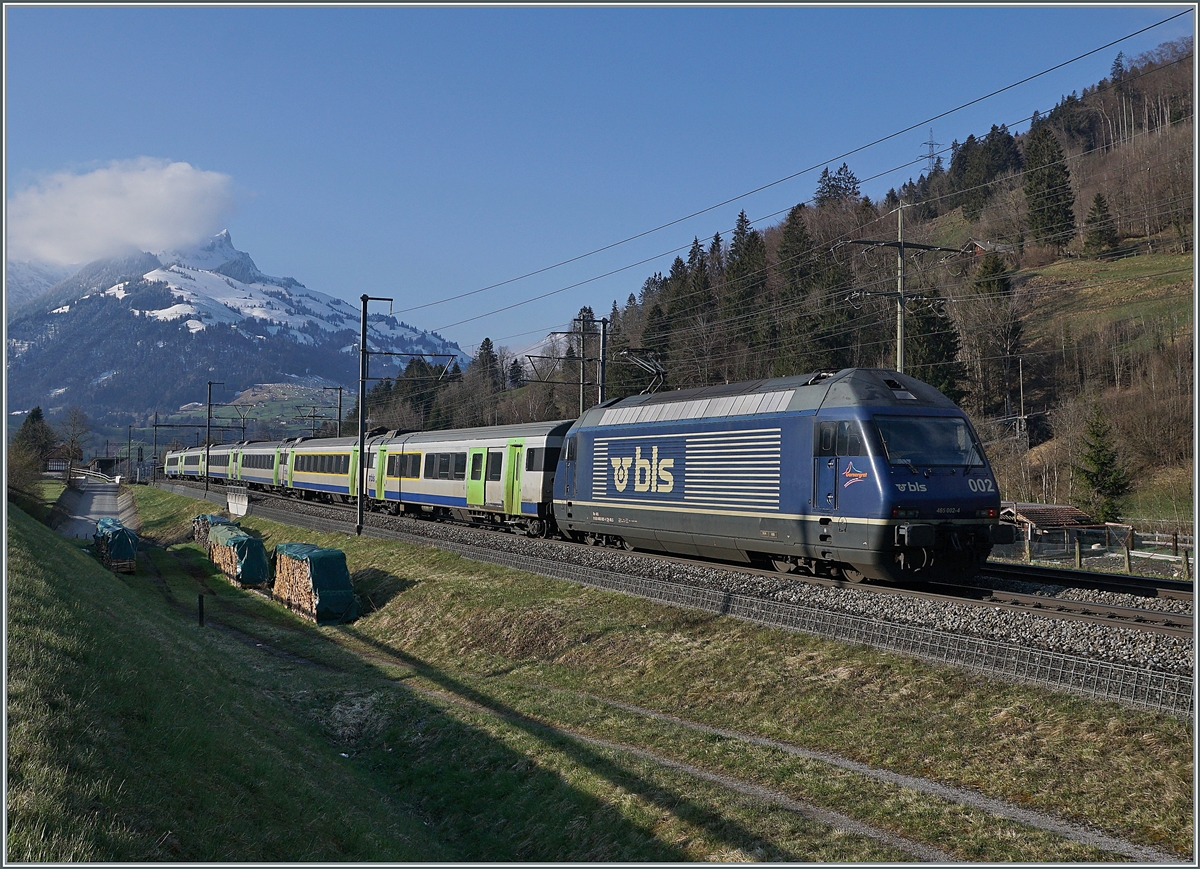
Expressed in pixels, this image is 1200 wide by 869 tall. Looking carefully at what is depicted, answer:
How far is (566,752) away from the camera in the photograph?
1170 centimetres

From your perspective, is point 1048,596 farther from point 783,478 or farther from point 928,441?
point 783,478

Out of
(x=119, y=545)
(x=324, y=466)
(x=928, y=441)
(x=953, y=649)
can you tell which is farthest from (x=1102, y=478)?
(x=119, y=545)

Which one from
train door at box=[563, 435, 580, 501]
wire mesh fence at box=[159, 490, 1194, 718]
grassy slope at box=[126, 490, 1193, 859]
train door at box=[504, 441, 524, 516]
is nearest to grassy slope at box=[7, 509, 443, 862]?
grassy slope at box=[126, 490, 1193, 859]

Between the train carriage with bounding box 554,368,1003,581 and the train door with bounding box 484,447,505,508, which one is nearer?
the train carriage with bounding box 554,368,1003,581

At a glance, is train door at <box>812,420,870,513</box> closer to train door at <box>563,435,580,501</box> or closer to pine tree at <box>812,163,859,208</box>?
train door at <box>563,435,580,501</box>

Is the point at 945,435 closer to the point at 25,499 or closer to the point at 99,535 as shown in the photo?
the point at 99,535

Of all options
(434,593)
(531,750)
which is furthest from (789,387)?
(434,593)

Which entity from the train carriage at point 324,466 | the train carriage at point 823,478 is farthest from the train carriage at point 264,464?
the train carriage at point 823,478

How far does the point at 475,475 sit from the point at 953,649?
22525mm

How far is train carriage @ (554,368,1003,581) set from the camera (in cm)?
1568

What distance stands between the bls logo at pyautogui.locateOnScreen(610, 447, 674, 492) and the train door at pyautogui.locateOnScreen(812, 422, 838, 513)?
4.75m

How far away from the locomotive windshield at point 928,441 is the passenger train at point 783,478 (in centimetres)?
3

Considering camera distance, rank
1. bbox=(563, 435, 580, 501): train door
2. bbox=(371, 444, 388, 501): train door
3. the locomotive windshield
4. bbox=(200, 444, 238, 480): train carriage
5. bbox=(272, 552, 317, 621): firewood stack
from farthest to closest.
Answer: bbox=(200, 444, 238, 480): train carriage → bbox=(371, 444, 388, 501): train door → bbox=(272, 552, 317, 621): firewood stack → bbox=(563, 435, 580, 501): train door → the locomotive windshield

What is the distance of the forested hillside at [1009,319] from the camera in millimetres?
48094
